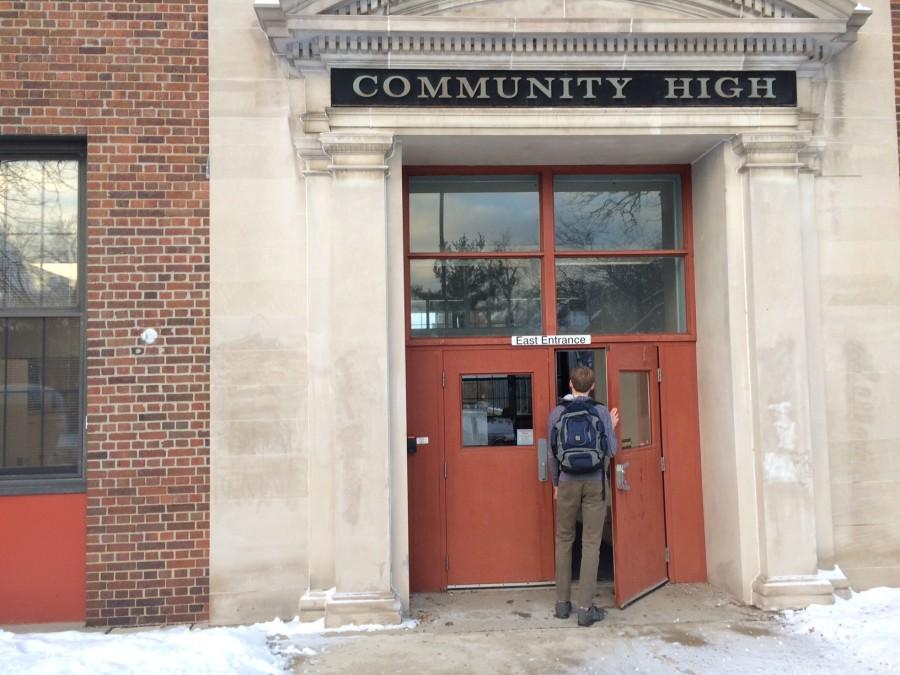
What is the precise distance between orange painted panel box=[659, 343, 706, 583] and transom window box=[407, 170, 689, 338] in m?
0.36

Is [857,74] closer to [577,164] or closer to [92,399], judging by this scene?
[577,164]

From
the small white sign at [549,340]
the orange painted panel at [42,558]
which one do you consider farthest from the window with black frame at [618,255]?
the orange painted panel at [42,558]

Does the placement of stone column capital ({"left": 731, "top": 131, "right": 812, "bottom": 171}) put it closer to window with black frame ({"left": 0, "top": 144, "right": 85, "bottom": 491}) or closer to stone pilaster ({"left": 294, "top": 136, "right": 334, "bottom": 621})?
stone pilaster ({"left": 294, "top": 136, "right": 334, "bottom": 621})

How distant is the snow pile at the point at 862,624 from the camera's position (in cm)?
502

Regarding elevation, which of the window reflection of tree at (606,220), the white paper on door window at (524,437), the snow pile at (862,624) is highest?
the window reflection of tree at (606,220)

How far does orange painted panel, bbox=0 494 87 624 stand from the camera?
19.4 feet

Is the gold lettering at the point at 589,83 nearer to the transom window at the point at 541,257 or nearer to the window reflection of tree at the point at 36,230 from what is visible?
the transom window at the point at 541,257

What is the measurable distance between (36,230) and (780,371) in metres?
6.33

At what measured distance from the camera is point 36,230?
20.6 feet

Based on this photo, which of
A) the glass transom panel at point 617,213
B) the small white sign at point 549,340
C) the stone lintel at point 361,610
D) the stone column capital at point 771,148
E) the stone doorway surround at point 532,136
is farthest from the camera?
the glass transom panel at point 617,213

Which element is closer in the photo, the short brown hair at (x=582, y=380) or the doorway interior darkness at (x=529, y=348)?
the short brown hair at (x=582, y=380)

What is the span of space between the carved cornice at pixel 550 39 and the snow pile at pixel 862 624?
4434 mm

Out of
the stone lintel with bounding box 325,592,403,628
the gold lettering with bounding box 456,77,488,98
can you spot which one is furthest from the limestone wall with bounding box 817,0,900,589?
the stone lintel with bounding box 325,592,403,628

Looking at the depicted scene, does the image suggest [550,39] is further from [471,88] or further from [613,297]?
[613,297]
